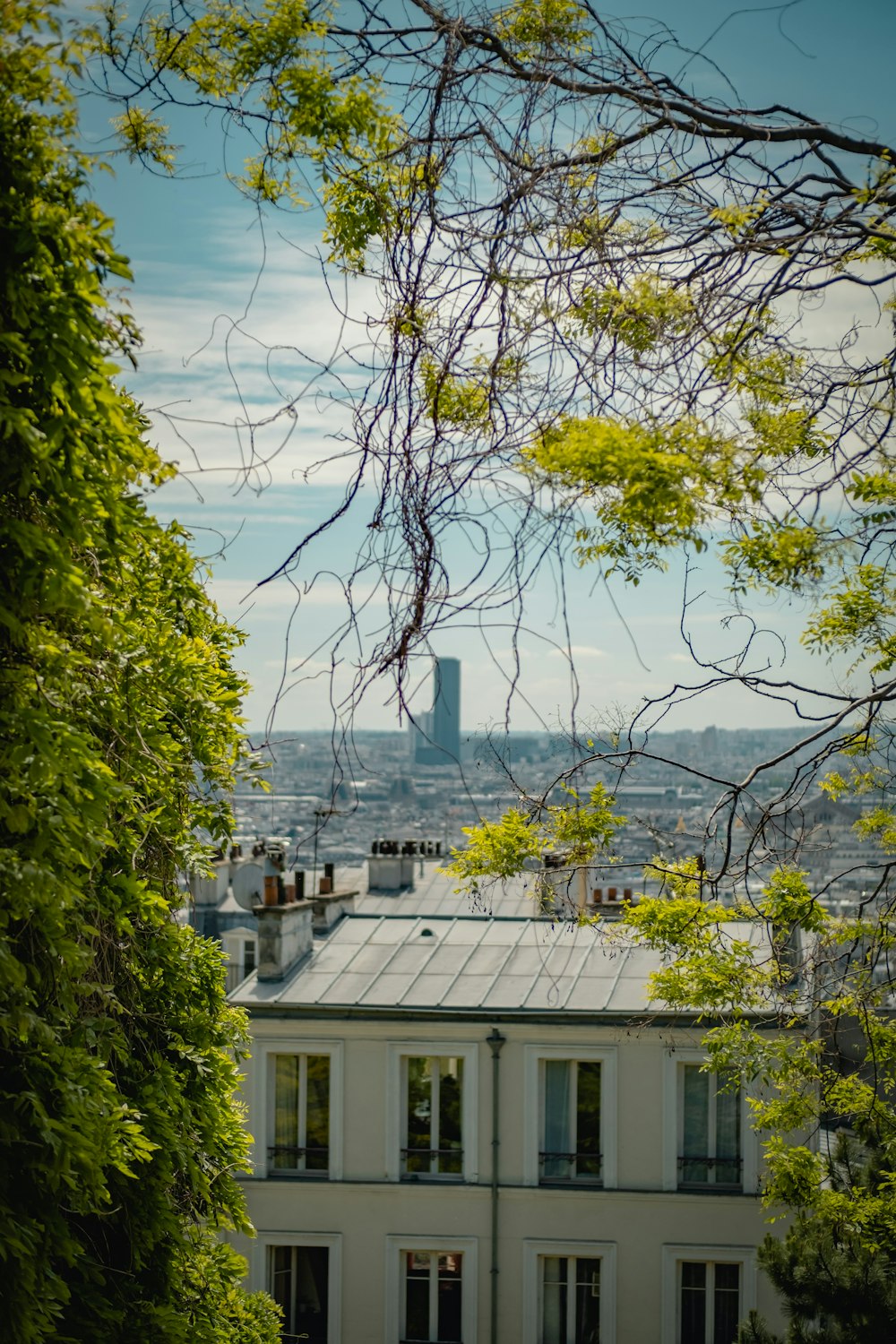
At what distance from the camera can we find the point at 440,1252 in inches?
675

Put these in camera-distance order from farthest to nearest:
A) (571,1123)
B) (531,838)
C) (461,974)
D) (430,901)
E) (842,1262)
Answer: (430,901) → (461,974) → (571,1123) → (842,1262) → (531,838)

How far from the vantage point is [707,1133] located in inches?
671

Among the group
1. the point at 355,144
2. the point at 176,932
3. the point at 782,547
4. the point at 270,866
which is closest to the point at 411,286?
the point at 355,144

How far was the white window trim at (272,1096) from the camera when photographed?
57.1ft

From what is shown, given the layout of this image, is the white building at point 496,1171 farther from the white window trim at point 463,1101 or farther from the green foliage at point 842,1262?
the green foliage at point 842,1262

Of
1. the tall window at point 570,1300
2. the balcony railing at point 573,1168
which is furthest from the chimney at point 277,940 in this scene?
the tall window at point 570,1300

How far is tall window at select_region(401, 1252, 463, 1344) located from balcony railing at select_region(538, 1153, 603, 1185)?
1.52 meters

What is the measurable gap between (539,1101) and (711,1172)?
230 cm

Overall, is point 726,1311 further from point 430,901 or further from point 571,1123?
point 430,901

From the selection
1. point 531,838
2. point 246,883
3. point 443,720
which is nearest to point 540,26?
point 443,720

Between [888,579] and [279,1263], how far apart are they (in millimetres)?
13503

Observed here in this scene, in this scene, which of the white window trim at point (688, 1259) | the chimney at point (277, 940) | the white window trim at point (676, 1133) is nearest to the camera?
the white window trim at point (688, 1259)

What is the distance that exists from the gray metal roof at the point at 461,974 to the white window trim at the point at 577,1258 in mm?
2908

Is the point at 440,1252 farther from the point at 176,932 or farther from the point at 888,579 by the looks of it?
the point at 888,579
